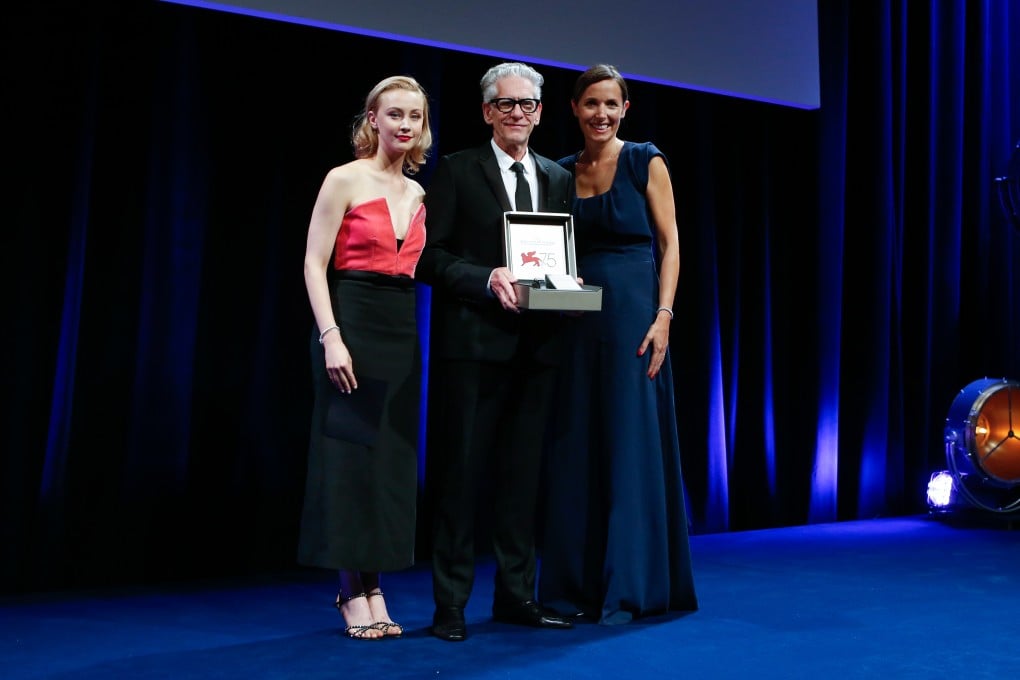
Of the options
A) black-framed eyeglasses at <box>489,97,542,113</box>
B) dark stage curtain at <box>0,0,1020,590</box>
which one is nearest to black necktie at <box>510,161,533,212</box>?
black-framed eyeglasses at <box>489,97,542,113</box>

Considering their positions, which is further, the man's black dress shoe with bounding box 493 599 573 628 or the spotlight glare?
the spotlight glare

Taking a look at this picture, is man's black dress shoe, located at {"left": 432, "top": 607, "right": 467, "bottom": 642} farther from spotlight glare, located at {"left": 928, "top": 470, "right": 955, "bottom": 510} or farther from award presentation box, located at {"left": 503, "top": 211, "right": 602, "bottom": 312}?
spotlight glare, located at {"left": 928, "top": 470, "right": 955, "bottom": 510}

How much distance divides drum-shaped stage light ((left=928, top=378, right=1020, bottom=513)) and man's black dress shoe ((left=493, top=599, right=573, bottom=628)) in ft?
8.77

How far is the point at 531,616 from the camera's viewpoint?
8.92ft

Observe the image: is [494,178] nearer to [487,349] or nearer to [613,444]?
[487,349]

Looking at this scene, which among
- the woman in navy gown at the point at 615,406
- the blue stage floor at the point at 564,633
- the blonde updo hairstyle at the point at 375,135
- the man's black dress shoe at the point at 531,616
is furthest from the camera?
the woman in navy gown at the point at 615,406

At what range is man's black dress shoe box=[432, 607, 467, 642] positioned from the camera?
260 centimetres

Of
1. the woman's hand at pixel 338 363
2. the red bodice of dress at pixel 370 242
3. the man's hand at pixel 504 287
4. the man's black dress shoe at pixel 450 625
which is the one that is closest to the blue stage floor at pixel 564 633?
the man's black dress shoe at pixel 450 625

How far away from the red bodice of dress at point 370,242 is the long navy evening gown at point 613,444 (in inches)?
19.3

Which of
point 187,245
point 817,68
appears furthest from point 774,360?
point 187,245

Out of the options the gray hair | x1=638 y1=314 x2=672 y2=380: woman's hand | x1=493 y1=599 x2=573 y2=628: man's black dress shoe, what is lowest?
x1=493 y1=599 x2=573 y2=628: man's black dress shoe

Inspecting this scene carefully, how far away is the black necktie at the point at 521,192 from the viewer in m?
2.62

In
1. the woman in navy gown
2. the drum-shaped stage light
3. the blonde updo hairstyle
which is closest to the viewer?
the blonde updo hairstyle

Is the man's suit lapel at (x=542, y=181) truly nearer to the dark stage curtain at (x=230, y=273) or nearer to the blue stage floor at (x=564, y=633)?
the blue stage floor at (x=564, y=633)
